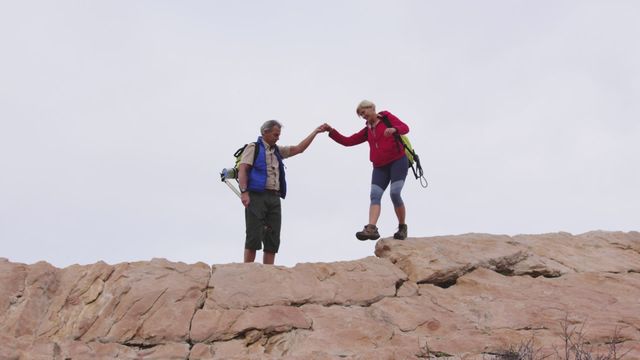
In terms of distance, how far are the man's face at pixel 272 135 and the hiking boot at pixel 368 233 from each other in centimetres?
142

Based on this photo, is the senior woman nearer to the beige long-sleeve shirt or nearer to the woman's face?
the woman's face

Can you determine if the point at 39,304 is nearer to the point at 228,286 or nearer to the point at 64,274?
the point at 64,274

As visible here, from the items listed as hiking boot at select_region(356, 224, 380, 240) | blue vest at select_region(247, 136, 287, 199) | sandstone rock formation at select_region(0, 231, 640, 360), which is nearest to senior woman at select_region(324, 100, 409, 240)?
hiking boot at select_region(356, 224, 380, 240)

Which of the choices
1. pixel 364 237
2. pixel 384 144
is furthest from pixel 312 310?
pixel 384 144

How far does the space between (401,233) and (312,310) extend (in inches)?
76.6

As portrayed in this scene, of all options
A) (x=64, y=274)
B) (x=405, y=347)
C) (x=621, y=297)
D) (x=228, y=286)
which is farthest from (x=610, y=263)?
(x=64, y=274)

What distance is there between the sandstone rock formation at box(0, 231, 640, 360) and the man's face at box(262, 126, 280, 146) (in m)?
1.52

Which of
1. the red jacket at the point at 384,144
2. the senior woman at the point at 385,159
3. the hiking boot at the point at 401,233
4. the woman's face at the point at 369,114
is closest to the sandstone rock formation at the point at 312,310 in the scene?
the hiking boot at the point at 401,233

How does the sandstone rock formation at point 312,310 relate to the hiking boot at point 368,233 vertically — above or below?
below

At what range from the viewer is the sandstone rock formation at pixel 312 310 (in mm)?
5863

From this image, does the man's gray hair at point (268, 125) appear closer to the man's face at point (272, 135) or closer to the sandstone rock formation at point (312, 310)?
the man's face at point (272, 135)

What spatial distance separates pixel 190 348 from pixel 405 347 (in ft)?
5.97

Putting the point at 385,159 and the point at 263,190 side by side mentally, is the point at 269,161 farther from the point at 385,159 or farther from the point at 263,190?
the point at 385,159

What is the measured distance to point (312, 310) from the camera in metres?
6.52
